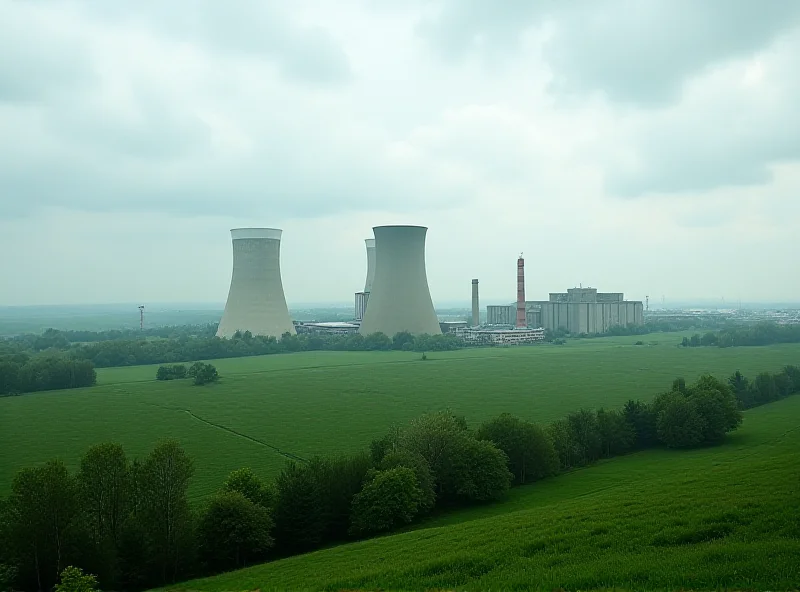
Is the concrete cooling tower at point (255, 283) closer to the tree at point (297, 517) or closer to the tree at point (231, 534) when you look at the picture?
the tree at point (297, 517)

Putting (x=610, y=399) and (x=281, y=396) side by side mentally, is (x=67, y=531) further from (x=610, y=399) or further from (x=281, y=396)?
(x=610, y=399)

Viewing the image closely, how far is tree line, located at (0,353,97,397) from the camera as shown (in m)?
23.8

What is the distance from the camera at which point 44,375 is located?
24781mm

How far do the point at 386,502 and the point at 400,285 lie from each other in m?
25.0

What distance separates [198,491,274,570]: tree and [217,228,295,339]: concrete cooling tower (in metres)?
24.9

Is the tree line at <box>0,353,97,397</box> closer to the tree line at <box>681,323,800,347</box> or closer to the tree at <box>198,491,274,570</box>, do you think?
the tree at <box>198,491,274,570</box>

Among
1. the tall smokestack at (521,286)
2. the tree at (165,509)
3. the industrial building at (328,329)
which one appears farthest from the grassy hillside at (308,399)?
the industrial building at (328,329)

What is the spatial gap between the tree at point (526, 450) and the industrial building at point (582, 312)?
39303 mm

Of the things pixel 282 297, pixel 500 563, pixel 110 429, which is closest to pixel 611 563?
pixel 500 563

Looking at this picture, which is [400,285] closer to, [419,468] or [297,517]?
[419,468]

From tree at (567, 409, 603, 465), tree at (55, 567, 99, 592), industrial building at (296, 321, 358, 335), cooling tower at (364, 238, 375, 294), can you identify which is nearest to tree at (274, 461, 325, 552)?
tree at (55, 567, 99, 592)

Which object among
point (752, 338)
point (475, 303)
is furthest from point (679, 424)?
point (475, 303)

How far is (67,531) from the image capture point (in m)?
7.44

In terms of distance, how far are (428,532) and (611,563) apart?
3.52 m
